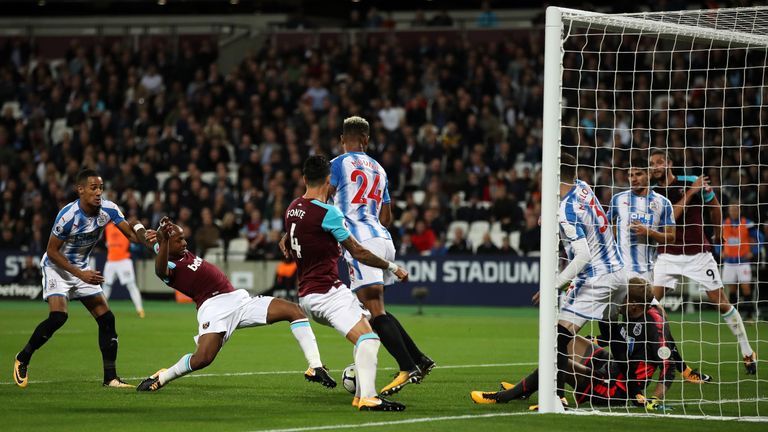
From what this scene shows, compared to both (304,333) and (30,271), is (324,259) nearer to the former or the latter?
(304,333)

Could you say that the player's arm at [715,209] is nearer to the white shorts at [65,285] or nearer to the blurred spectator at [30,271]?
the white shorts at [65,285]

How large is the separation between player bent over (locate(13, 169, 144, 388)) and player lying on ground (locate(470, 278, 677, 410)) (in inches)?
148

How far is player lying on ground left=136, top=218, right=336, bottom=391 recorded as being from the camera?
9.80 meters

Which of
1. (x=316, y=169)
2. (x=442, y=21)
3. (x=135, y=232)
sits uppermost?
(x=442, y=21)

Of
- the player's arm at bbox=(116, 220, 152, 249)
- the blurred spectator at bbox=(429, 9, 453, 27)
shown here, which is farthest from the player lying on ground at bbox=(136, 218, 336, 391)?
the blurred spectator at bbox=(429, 9, 453, 27)

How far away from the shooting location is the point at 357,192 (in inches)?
412

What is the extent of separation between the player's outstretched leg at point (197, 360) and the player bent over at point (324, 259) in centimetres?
91

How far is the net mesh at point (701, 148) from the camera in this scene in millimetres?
9977

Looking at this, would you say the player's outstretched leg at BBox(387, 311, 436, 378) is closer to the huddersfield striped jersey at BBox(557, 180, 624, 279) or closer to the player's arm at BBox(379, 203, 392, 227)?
the player's arm at BBox(379, 203, 392, 227)

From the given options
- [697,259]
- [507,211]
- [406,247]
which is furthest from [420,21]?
[697,259]

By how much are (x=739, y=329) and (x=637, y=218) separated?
2.07 meters

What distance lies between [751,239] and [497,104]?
8.95 meters

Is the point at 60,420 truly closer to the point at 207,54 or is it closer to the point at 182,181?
the point at 182,181

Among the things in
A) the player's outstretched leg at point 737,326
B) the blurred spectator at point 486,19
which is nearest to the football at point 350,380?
the player's outstretched leg at point 737,326
